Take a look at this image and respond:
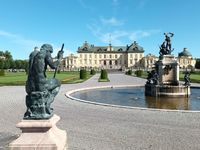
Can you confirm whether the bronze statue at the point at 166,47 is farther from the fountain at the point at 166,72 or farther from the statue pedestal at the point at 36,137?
the statue pedestal at the point at 36,137

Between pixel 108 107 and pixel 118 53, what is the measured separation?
10672 centimetres

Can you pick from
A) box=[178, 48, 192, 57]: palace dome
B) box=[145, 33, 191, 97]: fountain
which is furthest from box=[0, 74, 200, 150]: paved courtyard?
box=[178, 48, 192, 57]: palace dome

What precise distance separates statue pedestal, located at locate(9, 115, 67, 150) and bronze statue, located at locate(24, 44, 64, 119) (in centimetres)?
16

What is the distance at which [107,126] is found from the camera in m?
8.11

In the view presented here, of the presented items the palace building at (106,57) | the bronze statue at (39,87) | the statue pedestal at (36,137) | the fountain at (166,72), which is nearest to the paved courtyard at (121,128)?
the statue pedestal at (36,137)

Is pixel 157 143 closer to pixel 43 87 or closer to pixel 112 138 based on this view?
pixel 112 138

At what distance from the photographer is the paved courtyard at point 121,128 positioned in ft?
20.6

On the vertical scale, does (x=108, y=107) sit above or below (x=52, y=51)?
below

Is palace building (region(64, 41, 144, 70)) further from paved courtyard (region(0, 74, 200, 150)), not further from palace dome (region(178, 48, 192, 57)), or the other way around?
paved courtyard (region(0, 74, 200, 150))

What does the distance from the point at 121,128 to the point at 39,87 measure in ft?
11.1

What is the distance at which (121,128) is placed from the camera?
7840mm

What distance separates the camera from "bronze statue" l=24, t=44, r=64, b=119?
17.4 ft

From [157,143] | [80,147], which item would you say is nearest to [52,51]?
[80,147]

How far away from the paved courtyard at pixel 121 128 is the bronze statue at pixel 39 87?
1.18 metres
